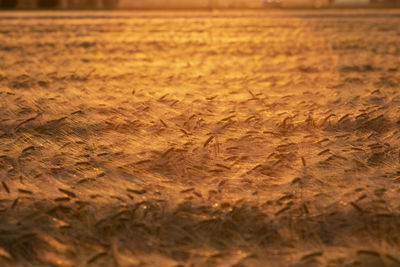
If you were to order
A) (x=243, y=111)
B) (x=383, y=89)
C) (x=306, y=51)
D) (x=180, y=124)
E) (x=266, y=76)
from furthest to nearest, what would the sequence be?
(x=306, y=51) → (x=266, y=76) → (x=383, y=89) → (x=243, y=111) → (x=180, y=124)

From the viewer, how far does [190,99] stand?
3.66 m

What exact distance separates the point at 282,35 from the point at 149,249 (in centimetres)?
756

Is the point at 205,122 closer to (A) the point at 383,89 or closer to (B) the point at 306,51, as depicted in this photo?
(A) the point at 383,89

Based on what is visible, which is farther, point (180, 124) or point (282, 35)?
point (282, 35)

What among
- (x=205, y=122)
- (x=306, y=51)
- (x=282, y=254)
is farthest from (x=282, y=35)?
(x=282, y=254)

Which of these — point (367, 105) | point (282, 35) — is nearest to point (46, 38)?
point (282, 35)

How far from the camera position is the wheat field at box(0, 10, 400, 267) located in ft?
5.32

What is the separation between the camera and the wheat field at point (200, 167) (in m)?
1.62

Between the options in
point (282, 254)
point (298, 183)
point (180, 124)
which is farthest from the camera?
point (180, 124)

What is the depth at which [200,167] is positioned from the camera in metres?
2.29

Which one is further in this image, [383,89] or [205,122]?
[383,89]

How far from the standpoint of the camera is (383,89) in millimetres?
3967

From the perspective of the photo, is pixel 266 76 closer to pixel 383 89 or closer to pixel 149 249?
pixel 383 89

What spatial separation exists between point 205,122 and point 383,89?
2065mm
